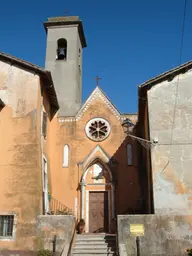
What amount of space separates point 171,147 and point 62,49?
1598 centimetres

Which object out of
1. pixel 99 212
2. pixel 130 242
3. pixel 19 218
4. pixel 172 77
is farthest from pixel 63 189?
pixel 172 77

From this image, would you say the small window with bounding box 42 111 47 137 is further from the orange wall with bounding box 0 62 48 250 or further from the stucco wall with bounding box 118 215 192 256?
the stucco wall with bounding box 118 215 192 256

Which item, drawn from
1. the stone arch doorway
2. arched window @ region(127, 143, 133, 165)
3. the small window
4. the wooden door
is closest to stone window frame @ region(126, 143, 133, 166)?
arched window @ region(127, 143, 133, 165)

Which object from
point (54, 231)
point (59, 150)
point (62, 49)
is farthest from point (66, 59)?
point (54, 231)

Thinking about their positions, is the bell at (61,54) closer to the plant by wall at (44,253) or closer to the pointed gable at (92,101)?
the pointed gable at (92,101)

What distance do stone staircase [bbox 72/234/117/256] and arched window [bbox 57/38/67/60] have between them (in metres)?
16.5

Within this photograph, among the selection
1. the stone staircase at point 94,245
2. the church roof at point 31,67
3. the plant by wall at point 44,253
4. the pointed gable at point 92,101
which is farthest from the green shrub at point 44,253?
the pointed gable at point 92,101

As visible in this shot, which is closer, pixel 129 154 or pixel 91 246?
pixel 91 246

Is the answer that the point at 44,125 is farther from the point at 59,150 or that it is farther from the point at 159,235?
the point at 159,235

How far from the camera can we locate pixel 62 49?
1124 inches

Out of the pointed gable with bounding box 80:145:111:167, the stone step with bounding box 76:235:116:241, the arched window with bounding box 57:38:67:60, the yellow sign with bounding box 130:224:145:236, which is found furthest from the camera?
the arched window with bounding box 57:38:67:60

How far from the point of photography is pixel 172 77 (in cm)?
1803

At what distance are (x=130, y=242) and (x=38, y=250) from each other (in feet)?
14.0

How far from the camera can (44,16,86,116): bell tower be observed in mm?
26172
